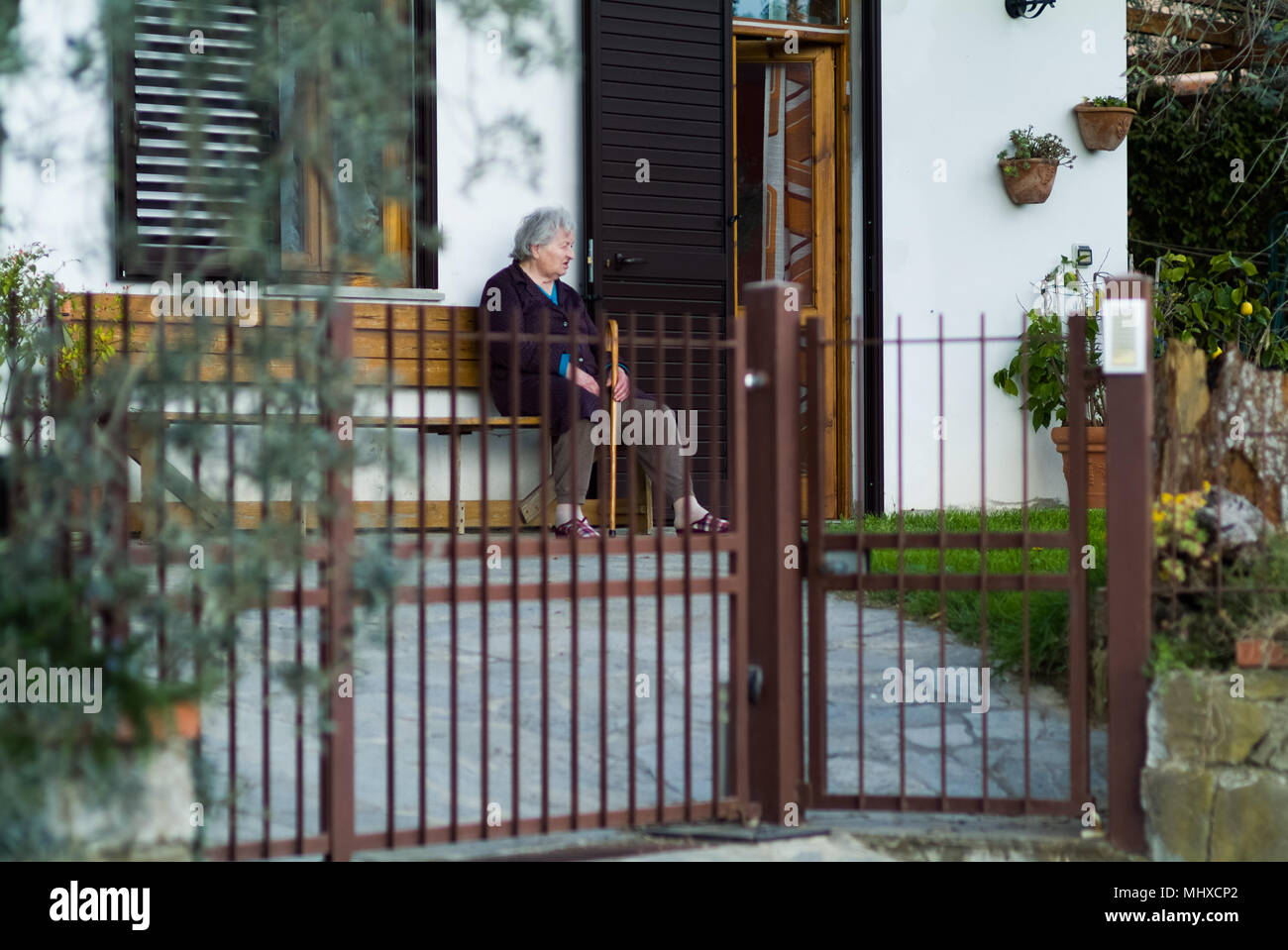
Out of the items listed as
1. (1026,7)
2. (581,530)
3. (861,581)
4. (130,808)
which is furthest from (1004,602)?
(1026,7)

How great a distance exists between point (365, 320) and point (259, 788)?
324cm

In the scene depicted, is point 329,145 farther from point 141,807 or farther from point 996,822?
point 996,822

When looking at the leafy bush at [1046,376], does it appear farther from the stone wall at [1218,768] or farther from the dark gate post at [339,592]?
the dark gate post at [339,592]

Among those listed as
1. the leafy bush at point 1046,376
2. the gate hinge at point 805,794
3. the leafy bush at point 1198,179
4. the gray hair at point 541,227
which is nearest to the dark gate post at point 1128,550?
the gate hinge at point 805,794

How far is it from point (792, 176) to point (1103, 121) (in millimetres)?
1675

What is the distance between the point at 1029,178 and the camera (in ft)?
25.7

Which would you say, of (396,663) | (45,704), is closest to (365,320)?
(396,663)

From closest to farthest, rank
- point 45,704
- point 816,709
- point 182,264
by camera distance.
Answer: point 45,704 → point 816,709 → point 182,264

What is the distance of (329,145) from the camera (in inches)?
115

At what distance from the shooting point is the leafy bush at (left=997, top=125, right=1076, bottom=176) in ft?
→ 25.7

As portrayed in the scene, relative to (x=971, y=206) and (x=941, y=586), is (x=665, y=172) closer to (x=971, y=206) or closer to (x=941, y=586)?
(x=971, y=206)
